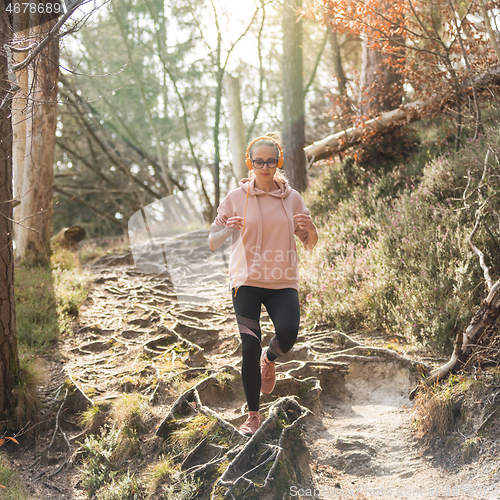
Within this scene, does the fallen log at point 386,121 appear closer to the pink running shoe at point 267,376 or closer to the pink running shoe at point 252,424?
the pink running shoe at point 267,376

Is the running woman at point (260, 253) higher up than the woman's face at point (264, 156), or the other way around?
the woman's face at point (264, 156)

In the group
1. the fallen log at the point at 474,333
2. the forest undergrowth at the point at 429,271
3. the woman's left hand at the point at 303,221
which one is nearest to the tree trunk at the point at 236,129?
the forest undergrowth at the point at 429,271

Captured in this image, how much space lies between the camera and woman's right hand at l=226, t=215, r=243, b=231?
10.8ft

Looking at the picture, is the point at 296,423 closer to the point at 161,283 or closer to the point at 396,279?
the point at 396,279

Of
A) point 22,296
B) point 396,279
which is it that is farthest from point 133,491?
point 22,296

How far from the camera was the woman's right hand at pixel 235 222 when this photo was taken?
3.30 metres

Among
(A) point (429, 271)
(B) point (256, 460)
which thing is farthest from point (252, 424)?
(A) point (429, 271)

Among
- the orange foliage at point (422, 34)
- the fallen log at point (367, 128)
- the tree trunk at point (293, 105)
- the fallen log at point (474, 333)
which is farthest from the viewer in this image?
the tree trunk at point (293, 105)

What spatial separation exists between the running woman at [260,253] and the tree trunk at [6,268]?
2.27 metres

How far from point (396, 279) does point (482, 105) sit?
3.87 meters

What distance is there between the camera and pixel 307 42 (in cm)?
1672

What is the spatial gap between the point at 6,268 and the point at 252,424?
2845mm

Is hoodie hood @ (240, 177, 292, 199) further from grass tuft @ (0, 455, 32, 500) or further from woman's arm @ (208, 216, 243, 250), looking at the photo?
grass tuft @ (0, 455, 32, 500)

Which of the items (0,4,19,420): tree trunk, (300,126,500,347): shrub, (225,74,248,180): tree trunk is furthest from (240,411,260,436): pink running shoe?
(225,74,248,180): tree trunk
